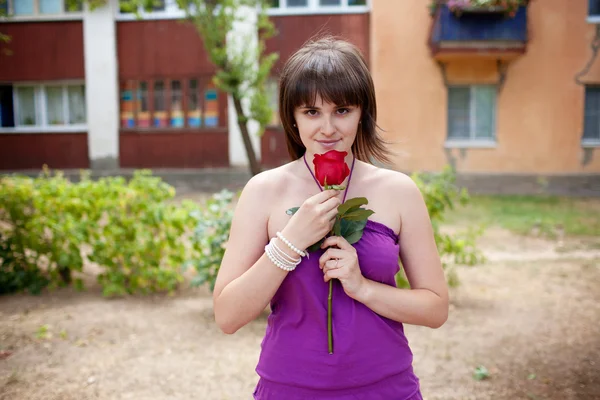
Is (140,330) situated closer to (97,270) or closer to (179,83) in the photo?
(97,270)

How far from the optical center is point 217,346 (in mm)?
4320

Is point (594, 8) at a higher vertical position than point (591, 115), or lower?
higher

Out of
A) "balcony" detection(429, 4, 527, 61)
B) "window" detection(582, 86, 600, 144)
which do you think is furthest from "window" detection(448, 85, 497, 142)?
"window" detection(582, 86, 600, 144)

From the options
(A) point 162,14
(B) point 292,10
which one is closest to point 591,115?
(B) point 292,10

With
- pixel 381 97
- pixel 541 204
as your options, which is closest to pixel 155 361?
pixel 541 204

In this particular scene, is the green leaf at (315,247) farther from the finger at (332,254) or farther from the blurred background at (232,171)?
the blurred background at (232,171)

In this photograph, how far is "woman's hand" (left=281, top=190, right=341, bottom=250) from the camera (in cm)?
143

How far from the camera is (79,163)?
54.0 feet

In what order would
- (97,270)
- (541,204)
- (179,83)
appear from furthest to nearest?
1. (179,83)
2. (541,204)
3. (97,270)

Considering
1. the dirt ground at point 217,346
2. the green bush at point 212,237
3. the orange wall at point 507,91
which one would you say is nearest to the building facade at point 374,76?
the orange wall at point 507,91

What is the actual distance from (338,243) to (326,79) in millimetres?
455

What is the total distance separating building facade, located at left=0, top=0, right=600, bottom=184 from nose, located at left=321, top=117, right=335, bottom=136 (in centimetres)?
1269

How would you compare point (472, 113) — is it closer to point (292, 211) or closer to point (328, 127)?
point (328, 127)

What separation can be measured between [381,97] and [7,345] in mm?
12202
